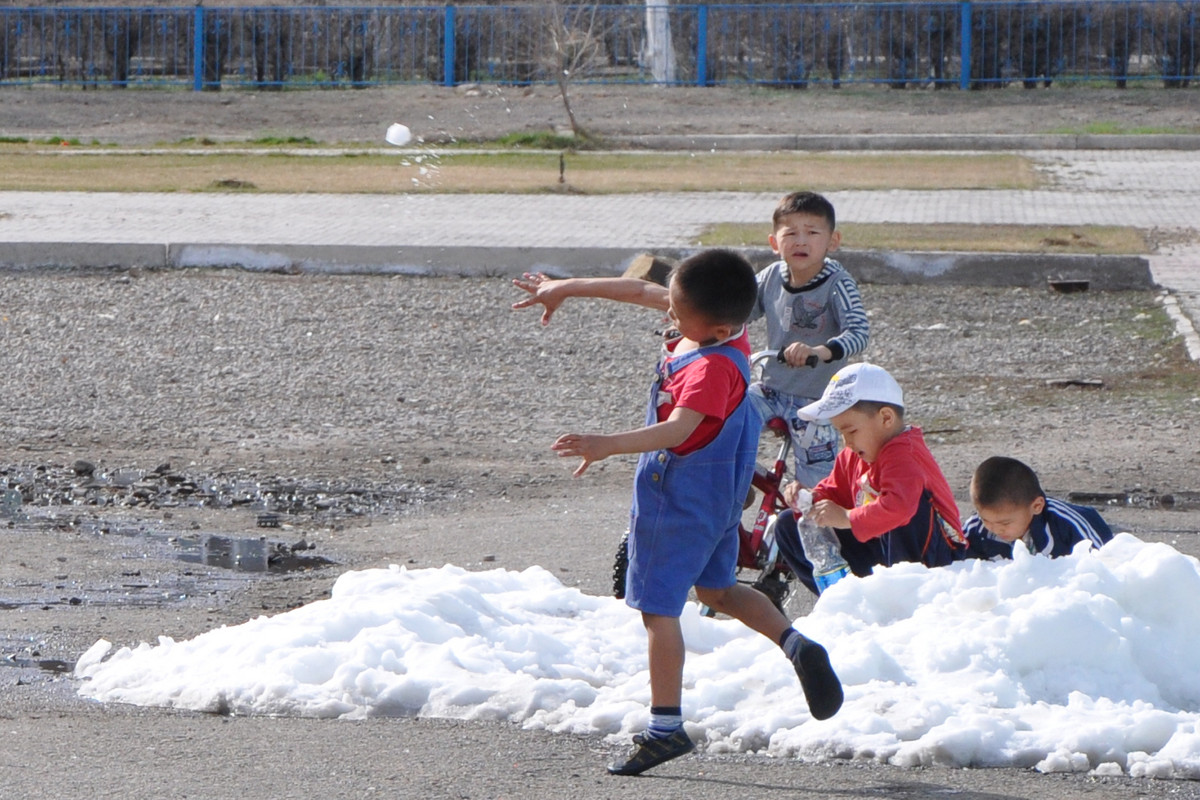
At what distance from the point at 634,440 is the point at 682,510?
0.28 m

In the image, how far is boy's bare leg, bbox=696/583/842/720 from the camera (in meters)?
3.62

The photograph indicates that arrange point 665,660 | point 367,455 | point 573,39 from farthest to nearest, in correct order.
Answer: point 573,39 < point 367,455 < point 665,660

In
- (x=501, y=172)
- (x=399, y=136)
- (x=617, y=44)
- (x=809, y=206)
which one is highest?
(x=617, y=44)

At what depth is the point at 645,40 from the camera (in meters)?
33.3

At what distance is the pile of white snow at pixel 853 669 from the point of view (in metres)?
3.74

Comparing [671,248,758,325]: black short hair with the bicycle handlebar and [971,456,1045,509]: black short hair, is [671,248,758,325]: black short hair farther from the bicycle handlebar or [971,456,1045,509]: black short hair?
[971,456,1045,509]: black short hair

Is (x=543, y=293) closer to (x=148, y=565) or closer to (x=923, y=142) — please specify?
(x=148, y=565)

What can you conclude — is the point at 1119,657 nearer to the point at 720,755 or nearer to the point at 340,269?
the point at 720,755

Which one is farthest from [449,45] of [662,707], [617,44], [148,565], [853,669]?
[662,707]

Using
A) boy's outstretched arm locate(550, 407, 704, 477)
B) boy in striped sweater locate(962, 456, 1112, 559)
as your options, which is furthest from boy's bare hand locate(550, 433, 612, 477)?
boy in striped sweater locate(962, 456, 1112, 559)

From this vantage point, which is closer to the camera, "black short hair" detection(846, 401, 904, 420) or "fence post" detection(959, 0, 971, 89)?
"black short hair" detection(846, 401, 904, 420)

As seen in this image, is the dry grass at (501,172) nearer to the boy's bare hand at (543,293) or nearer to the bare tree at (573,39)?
the bare tree at (573,39)

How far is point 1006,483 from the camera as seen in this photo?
4.48 metres

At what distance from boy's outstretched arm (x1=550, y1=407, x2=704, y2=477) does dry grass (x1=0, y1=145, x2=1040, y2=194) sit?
1402 cm
